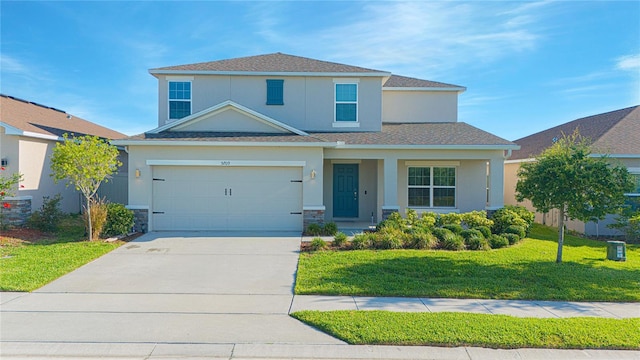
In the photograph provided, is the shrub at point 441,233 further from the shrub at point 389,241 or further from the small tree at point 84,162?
the small tree at point 84,162

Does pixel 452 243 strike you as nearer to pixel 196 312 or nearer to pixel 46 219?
pixel 196 312

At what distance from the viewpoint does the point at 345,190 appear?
1656 centimetres

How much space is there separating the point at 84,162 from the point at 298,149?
647 centimetres

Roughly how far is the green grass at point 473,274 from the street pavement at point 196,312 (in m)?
0.38

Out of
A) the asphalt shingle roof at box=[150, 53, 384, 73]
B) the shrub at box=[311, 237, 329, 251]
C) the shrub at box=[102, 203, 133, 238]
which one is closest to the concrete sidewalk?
the shrub at box=[311, 237, 329, 251]

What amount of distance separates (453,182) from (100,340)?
13.8m

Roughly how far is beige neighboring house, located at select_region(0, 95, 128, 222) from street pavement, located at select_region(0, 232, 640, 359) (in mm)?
6952

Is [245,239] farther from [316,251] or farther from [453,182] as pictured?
[453,182]

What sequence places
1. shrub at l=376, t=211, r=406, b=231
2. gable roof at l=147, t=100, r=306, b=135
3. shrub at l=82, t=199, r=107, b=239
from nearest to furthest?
shrub at l=82, t=199, r=107, b=239, shrub at l=376, t=211, r=406, b=231, gable roof at l=147, t=100, r=306, b=135

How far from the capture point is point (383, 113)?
1781 cm

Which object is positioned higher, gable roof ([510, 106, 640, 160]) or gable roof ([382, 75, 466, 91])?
gable roof ([382, 75, 466, 91])

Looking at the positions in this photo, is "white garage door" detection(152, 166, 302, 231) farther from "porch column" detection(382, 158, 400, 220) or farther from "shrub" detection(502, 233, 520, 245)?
"shrub" detection(502, 233, 520, 245)

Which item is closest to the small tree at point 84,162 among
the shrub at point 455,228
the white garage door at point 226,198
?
the white garage door at point 226,198

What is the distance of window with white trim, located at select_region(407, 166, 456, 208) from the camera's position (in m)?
16.1
